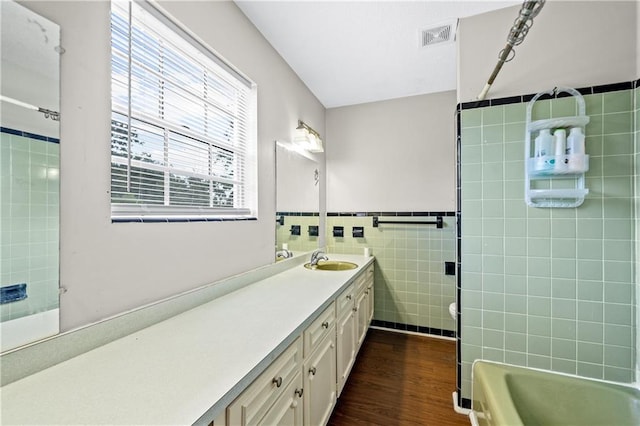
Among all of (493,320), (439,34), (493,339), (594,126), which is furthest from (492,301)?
(439,34)

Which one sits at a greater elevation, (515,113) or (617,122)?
(515,113)

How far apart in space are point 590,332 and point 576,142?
106 cm

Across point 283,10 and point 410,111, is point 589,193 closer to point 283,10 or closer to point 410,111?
point 410,111

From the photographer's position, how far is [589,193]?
1439 mm

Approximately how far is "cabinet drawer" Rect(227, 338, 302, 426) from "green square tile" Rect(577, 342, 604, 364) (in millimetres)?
1612

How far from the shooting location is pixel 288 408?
1025 millimetres

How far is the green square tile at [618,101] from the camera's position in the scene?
1394 millimetres

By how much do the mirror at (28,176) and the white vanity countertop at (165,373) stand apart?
0.59ft

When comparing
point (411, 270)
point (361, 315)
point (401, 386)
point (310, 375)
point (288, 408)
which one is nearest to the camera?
point (288, 408)

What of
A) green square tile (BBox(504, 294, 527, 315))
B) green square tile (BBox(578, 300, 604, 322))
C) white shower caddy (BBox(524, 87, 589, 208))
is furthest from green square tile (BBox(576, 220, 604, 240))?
green square tile (BBox(504, 294, 527, 315))

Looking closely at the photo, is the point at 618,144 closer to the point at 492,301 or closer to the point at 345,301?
the point at 492,301

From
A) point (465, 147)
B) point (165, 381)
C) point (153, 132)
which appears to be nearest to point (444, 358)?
Answer: point (465, 147)

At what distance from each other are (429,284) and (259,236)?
74.8 inches

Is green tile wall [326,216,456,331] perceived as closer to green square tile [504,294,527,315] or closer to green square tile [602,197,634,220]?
green square tile [504,294,527,315]
